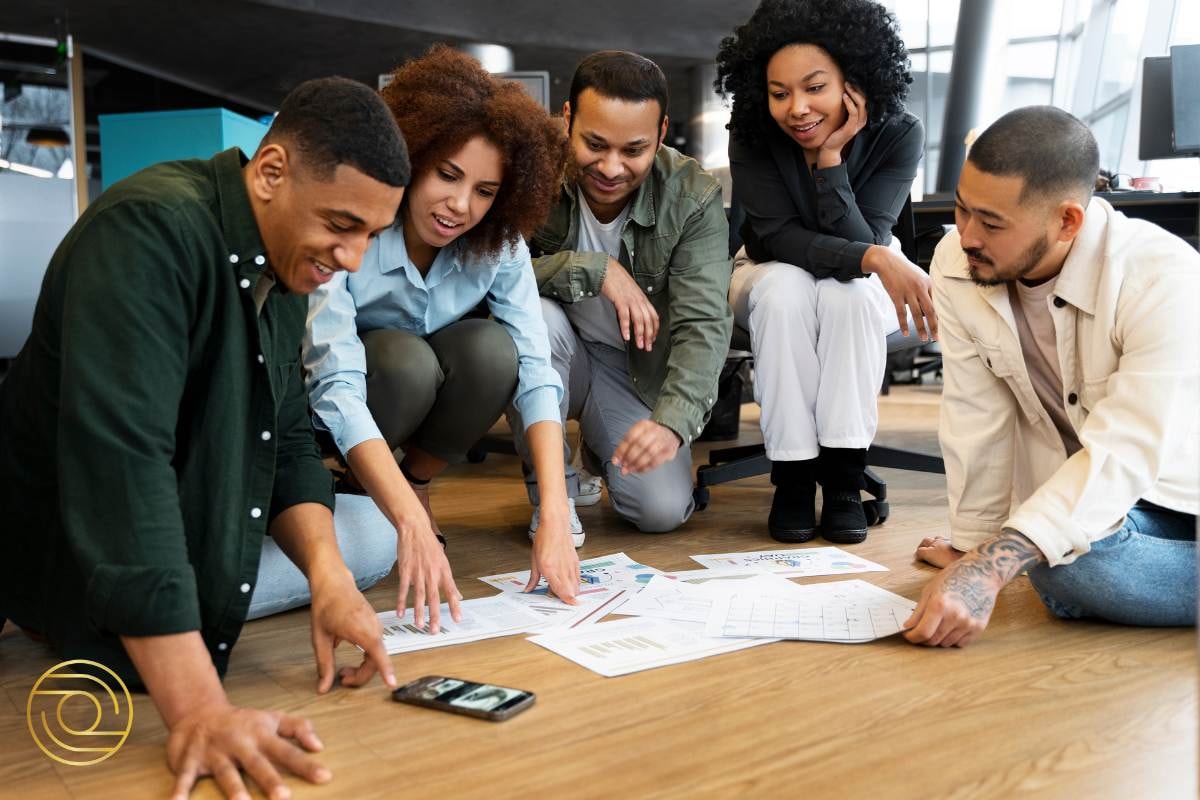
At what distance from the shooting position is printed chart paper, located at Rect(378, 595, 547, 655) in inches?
63.7

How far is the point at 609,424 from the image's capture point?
8.41 feet

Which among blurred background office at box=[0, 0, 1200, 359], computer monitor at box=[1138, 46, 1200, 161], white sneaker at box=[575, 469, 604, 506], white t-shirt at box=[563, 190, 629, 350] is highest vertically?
blurred background office at box=[0, 0, 1200, 359]

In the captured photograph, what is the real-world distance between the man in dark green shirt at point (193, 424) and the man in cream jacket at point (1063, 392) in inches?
36.1

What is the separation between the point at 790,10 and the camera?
99.1 inches

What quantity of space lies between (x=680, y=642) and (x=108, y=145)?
303 centimetres

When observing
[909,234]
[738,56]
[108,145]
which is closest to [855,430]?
[909,234]

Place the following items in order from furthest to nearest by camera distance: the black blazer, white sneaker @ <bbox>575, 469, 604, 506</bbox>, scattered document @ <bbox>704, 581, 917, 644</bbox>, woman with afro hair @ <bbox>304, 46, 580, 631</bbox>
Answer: white sneaker @ <bbox>575, 469, 604, 506</bbox>
the black blazer
woman with afro hair @ <bbox>304, 46, 580, 631</bbox>
scattered document @ <bbox>704, 581, 917, 644</bbox>

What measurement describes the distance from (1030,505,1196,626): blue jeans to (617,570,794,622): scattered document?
0.48m

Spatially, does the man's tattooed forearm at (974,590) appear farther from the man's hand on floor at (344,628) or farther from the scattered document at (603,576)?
the man's hand on floor at (344,628)

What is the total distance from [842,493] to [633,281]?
0.66 metres

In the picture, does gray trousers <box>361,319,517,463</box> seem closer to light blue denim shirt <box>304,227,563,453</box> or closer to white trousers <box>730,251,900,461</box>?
light blue denim shirt <box>304,227,563,453</box>

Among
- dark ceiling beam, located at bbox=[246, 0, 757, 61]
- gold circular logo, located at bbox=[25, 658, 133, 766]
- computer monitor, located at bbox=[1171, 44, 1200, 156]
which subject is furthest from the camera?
dark ceiling beam, located at bbox=[246, 0, 757, 61]

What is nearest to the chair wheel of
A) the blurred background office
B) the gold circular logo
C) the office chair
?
the office chair

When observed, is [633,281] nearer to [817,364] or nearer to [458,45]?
[817,364]
